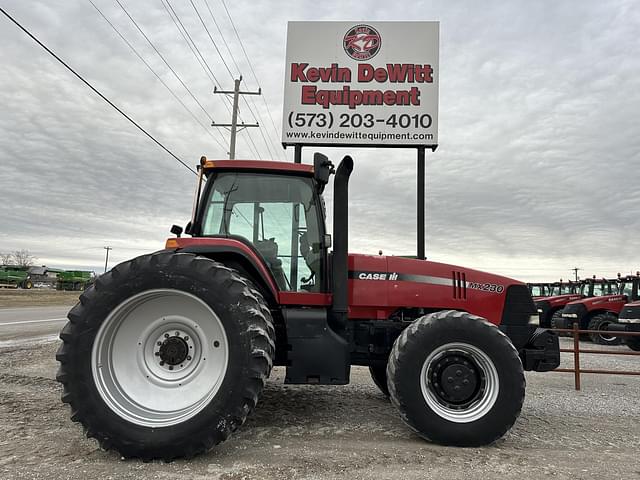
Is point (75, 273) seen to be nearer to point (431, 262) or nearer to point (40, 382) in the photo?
point (40, 382)

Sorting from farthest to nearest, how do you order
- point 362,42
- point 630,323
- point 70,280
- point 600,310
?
point 70,280 < point 600,310 < point 630,323 < point 362,42

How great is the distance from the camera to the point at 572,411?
472cm

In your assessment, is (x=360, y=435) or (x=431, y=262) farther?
(x=431, y=262)

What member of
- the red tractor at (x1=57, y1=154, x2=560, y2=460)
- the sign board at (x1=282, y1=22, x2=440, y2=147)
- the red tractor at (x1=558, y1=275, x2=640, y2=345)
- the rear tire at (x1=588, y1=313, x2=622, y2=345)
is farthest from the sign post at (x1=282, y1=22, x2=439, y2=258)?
the rear tire at (x1=588, y1=313, x2=622, y2=345)

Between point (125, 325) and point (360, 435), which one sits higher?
point (125, 325)

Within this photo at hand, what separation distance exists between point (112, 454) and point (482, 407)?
2692 millimetres

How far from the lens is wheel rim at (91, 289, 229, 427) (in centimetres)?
315

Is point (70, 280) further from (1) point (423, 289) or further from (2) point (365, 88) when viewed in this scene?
(1) point (423, 289)

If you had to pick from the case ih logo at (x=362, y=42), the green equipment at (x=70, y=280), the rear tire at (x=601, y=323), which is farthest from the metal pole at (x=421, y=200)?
the green equipment at (x=70, y=280)

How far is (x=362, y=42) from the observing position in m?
9.62

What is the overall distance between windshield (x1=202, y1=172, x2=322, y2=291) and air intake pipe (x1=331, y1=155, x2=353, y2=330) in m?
0.20

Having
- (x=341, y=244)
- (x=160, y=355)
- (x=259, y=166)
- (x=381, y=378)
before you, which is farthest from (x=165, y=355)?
(x=381, y=378)

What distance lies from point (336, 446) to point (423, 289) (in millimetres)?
1554

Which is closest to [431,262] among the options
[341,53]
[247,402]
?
[247,402]
